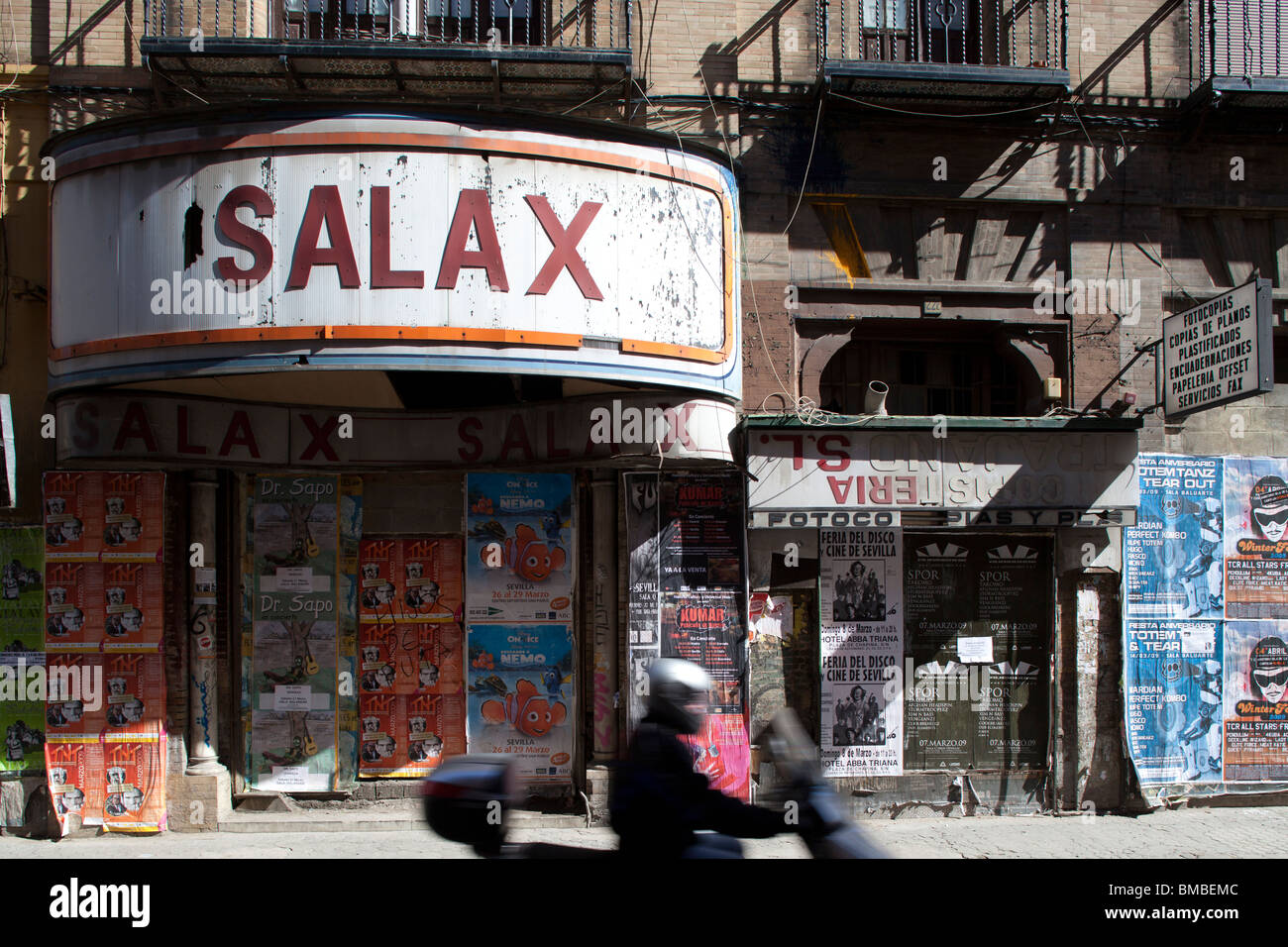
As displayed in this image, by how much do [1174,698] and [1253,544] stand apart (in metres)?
1.93

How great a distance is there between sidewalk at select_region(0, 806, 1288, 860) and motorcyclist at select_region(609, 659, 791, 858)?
12.0 feet

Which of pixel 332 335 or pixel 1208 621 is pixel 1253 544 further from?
pixel 332 335

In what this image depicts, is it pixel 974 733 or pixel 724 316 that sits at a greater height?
pixel 724 316

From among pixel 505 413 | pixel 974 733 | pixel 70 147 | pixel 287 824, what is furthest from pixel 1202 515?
pixel 70 147

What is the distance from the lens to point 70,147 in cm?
806

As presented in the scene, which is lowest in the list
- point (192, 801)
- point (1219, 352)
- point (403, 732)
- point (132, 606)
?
point (192, 801)

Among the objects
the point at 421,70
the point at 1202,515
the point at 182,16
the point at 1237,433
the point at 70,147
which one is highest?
the point at 182,16

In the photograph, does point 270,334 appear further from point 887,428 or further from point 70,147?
point 887,428

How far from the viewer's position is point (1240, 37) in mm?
10594

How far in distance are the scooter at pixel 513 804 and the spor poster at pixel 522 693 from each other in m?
4.13

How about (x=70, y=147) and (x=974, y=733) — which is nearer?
(x=70, y=147)

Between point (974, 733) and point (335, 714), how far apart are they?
6898 millimetres

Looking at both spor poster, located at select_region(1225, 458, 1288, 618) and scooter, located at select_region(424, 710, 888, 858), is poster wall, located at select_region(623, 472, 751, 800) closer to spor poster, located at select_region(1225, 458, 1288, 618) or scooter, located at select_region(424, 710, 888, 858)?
scooter, located at select_region(424, 710, 888, 858)
